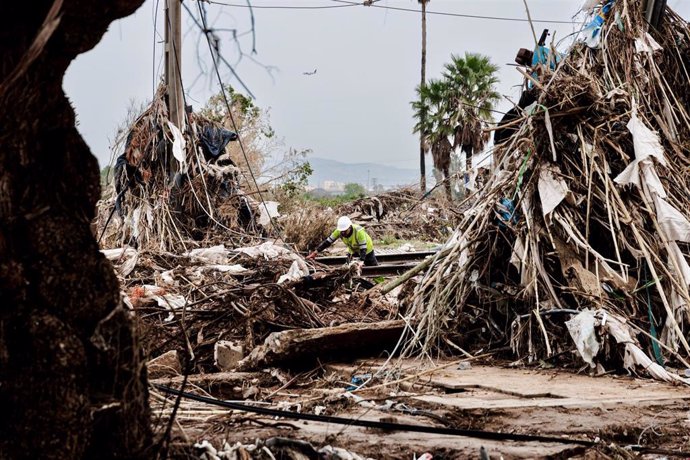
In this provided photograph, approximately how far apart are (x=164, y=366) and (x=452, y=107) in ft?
92.8

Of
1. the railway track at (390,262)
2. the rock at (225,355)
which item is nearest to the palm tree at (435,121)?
the railway track at (390,262)

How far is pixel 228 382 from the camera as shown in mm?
5859

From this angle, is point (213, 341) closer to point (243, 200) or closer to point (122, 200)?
point (122, 200)

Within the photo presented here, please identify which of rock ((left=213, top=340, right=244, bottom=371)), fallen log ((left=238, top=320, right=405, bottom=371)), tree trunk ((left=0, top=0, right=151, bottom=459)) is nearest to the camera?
tree trunk ((left=0, top=0, right=151, bottom=459))

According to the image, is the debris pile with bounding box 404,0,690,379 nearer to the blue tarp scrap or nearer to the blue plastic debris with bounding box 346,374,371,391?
the blue plastic debris with bounding box 346,374,371,391

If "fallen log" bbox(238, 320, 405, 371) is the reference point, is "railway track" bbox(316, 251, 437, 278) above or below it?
above

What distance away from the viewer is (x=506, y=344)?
712 centimetres

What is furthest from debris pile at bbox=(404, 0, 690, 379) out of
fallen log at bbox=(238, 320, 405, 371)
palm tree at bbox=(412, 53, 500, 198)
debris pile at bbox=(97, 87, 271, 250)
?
palm tree at bbox=(412, 53, 500, 198)

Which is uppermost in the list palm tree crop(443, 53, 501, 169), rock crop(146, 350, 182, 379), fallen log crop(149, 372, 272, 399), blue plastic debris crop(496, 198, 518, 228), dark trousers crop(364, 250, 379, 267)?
palm tree crop(443, 53, 501, 169)

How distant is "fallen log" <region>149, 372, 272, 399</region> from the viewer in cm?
568

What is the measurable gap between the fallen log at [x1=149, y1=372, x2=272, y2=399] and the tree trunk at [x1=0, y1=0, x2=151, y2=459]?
3.06 meters

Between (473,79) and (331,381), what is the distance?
27.6 m

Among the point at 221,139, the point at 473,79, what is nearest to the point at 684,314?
the point at 221,139

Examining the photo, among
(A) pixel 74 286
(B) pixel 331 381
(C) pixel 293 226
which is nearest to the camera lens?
(A) pixel 74 286
